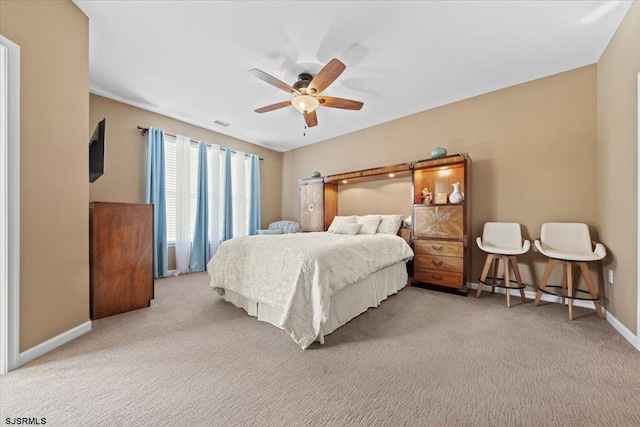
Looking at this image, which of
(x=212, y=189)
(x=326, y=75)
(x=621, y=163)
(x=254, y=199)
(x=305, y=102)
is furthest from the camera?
(x=254, y=199)

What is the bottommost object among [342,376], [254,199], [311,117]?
[342,376]

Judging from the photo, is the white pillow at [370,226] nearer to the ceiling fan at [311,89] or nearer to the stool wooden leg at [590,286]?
the ceiling fan at [311,89]

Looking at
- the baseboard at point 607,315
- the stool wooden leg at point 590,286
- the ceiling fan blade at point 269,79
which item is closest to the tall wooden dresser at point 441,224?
the baseboard at point 607,315

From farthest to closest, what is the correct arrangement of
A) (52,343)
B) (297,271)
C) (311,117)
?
(311,117) < (297,271) < (52,343)

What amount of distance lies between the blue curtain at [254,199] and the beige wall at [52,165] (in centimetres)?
333

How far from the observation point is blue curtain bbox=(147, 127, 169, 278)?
397 centimetres

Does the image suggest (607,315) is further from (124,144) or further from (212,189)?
(124,144)

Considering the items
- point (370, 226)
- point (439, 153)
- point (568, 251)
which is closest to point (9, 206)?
point (370, 226)

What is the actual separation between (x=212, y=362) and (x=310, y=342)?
727mm

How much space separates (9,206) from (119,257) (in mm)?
1090

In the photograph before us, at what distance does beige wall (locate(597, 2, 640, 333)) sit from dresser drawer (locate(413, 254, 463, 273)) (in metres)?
1.35

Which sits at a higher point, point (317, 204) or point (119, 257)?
point (317, 204)

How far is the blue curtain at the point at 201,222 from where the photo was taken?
457 cm

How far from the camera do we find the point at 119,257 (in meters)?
2.55
